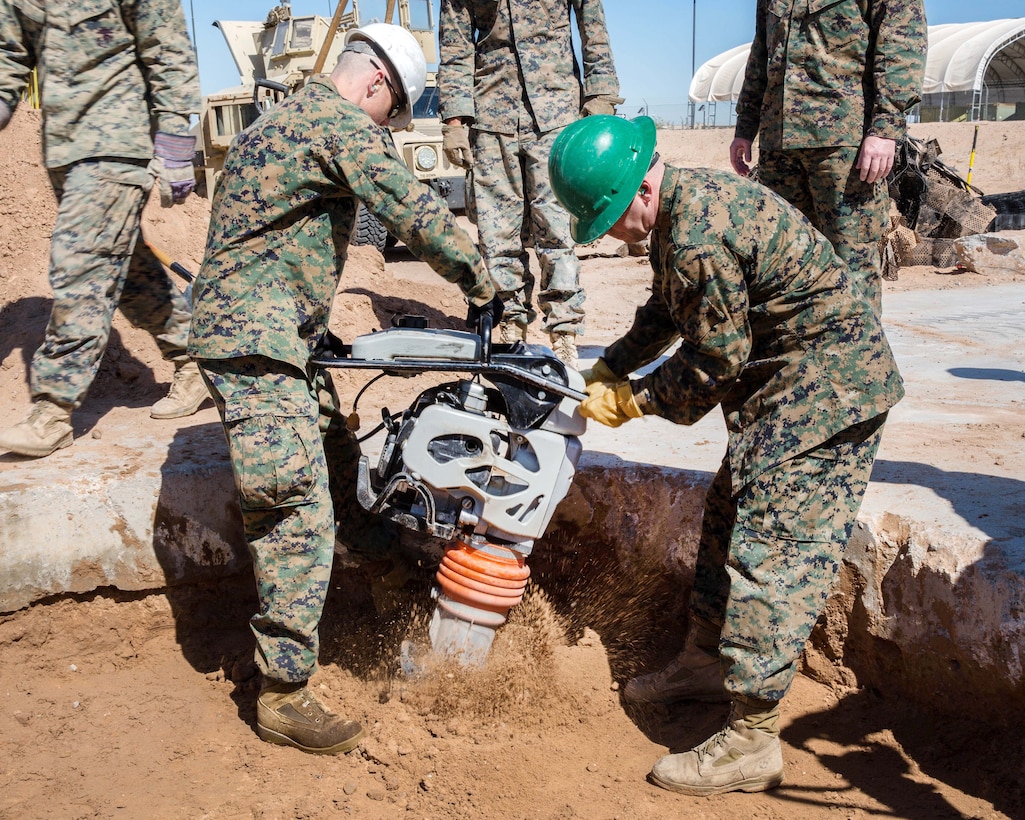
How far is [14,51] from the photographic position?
3.77 meters

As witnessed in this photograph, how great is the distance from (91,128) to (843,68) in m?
3.03

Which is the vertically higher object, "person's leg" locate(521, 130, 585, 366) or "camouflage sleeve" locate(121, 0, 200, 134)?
"camouflage sleeve" locate(121, 0, 200, 134)

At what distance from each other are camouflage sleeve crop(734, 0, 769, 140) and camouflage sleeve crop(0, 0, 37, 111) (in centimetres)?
295

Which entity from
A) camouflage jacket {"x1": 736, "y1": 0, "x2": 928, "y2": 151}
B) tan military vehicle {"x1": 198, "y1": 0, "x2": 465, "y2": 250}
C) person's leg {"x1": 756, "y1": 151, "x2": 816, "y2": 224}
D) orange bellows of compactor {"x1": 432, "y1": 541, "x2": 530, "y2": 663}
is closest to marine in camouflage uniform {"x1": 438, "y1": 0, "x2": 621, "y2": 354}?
person's leg {"x1": 756, "y1": 151, "x2": 816, "y2": 224}

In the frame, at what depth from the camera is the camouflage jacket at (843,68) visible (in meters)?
3.53

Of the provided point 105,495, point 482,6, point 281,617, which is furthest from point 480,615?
point 482,6

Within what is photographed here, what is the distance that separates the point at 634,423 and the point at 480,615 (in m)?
1.72

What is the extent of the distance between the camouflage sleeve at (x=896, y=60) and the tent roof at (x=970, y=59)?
121ft

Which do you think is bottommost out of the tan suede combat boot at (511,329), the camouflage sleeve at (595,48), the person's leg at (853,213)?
the tan suede combat boot at (511,329)

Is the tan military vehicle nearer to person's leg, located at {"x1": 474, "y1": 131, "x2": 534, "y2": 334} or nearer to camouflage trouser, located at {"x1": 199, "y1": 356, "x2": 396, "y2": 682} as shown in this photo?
person's leg, located at {"x1": 474, "y1": 131, "x2": 534, "y2": 334}

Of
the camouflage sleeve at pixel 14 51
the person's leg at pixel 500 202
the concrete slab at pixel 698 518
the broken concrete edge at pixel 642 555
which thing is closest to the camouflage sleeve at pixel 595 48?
the person's leg at pixel 500 202

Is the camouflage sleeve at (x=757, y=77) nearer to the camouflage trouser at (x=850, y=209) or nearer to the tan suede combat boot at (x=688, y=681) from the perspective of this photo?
the camouflage trouser at (x=850, y=209)

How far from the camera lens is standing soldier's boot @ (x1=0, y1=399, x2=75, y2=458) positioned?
373 cm

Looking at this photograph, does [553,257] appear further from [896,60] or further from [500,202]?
[896,60]
